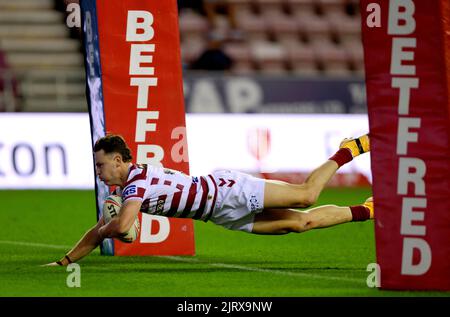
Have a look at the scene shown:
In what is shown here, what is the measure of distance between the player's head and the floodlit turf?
768mm

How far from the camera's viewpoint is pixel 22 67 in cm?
2452

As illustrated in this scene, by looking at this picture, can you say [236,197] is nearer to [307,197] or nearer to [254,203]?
[254,203]

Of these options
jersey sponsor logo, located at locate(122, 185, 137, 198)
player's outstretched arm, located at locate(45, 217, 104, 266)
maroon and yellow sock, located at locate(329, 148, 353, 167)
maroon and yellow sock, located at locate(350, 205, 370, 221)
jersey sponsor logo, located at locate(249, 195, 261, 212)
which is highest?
maroon and yellow sock, located at locate(329, 148, 353, 167)

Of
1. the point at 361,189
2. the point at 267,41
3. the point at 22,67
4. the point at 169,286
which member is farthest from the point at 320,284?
the point at 267,41

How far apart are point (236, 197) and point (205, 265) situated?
0.81m

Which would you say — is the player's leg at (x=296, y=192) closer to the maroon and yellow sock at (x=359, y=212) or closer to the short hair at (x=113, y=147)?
the maroon and yellow sock at (x=359, y=212)

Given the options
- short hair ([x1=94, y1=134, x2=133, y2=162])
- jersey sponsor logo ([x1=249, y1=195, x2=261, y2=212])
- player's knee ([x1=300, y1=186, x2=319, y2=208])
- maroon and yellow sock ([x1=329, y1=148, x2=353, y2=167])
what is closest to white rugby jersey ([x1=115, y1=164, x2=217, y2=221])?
short hair ([x1=94, y1=134, x2=133, y2=162])

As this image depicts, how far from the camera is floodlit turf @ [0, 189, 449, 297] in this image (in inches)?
332

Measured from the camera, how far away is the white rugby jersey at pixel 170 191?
943 centimetres

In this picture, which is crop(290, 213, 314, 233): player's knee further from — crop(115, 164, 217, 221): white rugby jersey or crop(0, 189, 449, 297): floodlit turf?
crop(115, 164, 217, 221): white rugby jersey

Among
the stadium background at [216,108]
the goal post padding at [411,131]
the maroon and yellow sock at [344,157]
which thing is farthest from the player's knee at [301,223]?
the goal post padding at [411,131]

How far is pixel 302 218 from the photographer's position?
34.1 ft

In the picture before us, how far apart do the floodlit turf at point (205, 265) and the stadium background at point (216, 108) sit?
0.05 feet
